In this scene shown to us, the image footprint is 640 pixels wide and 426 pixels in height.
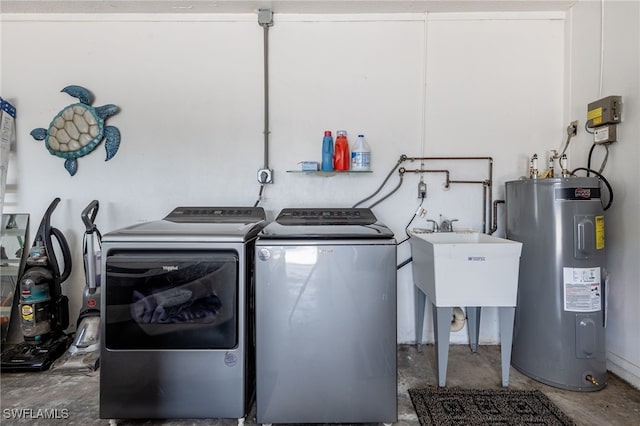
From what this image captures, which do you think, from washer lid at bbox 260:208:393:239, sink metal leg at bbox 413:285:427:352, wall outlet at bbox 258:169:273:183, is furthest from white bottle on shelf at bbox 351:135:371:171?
sink metal leg at bbox 413:285:427:352

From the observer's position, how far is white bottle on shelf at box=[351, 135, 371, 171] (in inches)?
79.8

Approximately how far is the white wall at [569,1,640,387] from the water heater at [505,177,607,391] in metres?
0.22

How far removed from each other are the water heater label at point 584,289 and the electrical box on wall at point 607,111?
2.89ft

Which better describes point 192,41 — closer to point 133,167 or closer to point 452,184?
point 133,167

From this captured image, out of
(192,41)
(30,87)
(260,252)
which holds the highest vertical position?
(192,41)

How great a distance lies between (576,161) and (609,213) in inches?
17.5

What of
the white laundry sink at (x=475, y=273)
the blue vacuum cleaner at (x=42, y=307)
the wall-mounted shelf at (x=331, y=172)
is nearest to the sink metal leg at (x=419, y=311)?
the white laundry sink at (x=475, y=273)

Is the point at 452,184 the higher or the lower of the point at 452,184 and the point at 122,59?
the lower

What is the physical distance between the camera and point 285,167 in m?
2.18

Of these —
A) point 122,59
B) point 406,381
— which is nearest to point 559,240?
point 406,381

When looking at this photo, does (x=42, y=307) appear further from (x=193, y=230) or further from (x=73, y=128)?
(x=193, y=230)

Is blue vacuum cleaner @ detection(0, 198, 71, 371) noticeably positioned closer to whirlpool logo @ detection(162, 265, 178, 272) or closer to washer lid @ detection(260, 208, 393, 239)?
whirlpool logo @ detection(162, 265, 178, 272)

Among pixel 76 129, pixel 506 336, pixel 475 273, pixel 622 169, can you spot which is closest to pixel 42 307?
pixel 76 129

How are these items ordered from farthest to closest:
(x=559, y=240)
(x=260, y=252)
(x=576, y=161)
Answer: (x=576, y=161) < (x=559, y=240) < (x=260, y=252)
